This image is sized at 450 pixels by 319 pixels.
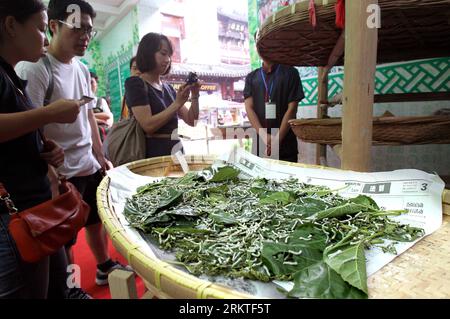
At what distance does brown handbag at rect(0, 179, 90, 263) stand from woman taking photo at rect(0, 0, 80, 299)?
0.14 feet

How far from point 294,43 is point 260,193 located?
80cm

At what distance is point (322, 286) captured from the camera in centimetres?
41

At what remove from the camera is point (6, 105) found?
0.77 meters

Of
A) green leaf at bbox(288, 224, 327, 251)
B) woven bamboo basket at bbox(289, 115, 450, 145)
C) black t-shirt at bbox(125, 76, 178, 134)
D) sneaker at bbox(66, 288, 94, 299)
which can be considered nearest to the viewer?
green leaf at bbox(288, 224, 327, 251)

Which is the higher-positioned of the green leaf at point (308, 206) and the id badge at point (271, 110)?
the id badge at point (271, 110)

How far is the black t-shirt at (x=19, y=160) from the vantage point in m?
0.77

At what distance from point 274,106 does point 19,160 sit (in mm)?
1509

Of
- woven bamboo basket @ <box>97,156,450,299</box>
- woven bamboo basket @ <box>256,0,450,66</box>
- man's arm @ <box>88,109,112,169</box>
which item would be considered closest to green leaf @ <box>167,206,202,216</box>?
woven bamboo basket @ <box>97,156,450,299</box>

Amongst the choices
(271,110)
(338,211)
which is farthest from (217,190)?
(271,110)

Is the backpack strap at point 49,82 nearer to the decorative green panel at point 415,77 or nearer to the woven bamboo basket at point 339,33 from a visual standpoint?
the woven bamboo basket at point 339,33

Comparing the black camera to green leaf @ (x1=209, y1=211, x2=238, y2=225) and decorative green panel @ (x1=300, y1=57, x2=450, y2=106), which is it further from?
green leaf @ (x1=209, y1=211, x2=238, y2=225)

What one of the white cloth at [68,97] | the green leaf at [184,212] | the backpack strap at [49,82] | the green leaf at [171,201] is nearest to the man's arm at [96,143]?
the white cloth at [68,97]

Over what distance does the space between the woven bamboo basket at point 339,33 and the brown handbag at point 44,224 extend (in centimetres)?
95

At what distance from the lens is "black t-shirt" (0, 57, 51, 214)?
2.54ft
